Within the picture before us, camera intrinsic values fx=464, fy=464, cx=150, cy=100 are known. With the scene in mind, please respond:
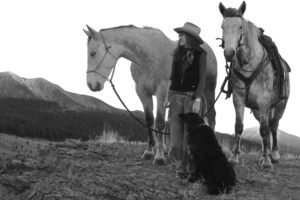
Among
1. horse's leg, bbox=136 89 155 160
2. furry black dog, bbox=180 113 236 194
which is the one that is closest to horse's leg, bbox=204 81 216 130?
horse's leg, bbox=136 89 155 160

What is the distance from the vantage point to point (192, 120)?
22.8 ft

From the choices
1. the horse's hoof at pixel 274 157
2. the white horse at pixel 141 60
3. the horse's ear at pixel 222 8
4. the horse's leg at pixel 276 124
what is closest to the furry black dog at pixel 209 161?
the white horse at pixel 141 60

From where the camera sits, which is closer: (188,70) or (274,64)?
(188,70)

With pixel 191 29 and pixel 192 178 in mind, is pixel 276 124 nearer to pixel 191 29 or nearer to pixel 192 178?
pixel 191 29

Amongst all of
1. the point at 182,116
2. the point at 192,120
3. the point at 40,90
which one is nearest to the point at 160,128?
the point at 182,116

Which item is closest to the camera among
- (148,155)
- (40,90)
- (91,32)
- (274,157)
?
(91,32)

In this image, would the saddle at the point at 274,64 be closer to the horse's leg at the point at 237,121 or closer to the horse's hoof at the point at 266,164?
the horse's leg at the point at 237,121

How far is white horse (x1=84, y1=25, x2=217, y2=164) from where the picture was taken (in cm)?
853

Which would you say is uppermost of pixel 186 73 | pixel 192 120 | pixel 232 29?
pixel 232 29

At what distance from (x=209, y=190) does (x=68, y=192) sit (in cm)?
197

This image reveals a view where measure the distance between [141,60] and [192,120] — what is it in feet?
7.50

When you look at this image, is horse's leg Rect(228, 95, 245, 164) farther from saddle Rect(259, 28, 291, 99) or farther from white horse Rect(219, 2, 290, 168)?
saddle Rect(259, 28, 291, 99)

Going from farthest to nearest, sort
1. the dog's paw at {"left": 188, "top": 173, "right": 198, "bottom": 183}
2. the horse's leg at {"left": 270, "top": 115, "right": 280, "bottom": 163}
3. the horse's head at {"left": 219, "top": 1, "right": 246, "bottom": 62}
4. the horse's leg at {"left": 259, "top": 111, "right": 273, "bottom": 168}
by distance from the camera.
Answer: the horse's leg at {"left": 270, "top": 115, "right": 280, "bottom": 163}, the horse's leg at {"left": 259, "top": 111, "right": 273, "bottom": 168}, the horse's head at {"left": 219, "top": 1, "right": 246, "bottom": 62}, the dog's paw at {"left": 188, "top": 173, "right": 198, "bottom": 183}

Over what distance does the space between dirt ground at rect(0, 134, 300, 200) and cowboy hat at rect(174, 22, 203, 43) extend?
7.51 feet
